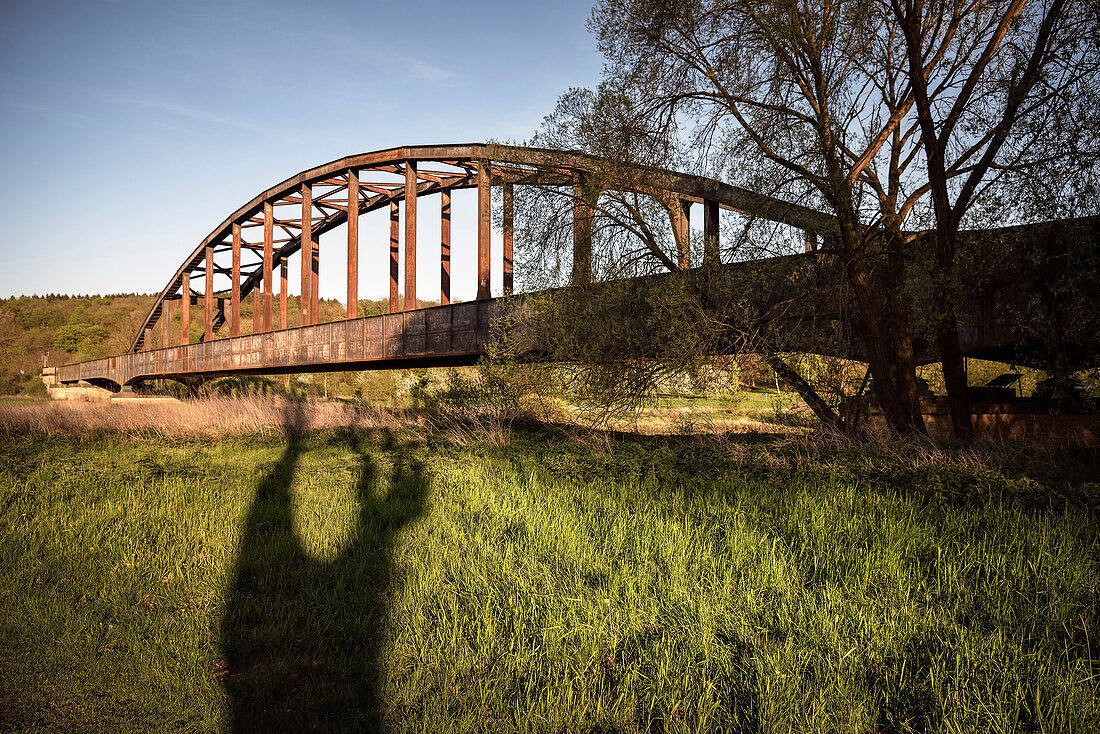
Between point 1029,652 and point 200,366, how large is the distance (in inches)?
1357

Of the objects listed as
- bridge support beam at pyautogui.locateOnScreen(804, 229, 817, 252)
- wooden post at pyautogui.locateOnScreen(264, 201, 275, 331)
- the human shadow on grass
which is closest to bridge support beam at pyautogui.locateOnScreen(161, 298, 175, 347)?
wooden post at pyautogui.locateOnScreen(264, 201, 275, 331)

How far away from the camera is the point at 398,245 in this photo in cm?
2952

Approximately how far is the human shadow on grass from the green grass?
0.06ft

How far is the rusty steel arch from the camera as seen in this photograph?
40.5 ft

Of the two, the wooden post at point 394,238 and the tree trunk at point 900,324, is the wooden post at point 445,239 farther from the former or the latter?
the tree trunk at point 900,324

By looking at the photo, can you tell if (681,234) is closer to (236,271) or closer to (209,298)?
(236,271)

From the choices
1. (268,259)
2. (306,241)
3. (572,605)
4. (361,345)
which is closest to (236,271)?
(268,259)

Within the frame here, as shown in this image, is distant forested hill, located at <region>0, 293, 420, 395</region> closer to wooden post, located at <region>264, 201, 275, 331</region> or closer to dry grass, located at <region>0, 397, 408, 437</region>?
wooden post, located at <region>264, 201, 275, 331</region>

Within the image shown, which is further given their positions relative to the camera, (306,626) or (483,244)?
(483,244)

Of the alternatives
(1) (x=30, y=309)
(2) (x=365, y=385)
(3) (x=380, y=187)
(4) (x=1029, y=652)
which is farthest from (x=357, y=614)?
(1) (x=30, y=309)

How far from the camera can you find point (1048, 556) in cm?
Result: 503

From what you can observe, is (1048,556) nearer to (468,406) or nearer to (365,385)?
(468,406)

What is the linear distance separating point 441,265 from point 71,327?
3575 inches

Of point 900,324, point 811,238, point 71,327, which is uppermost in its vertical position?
point 71,327
